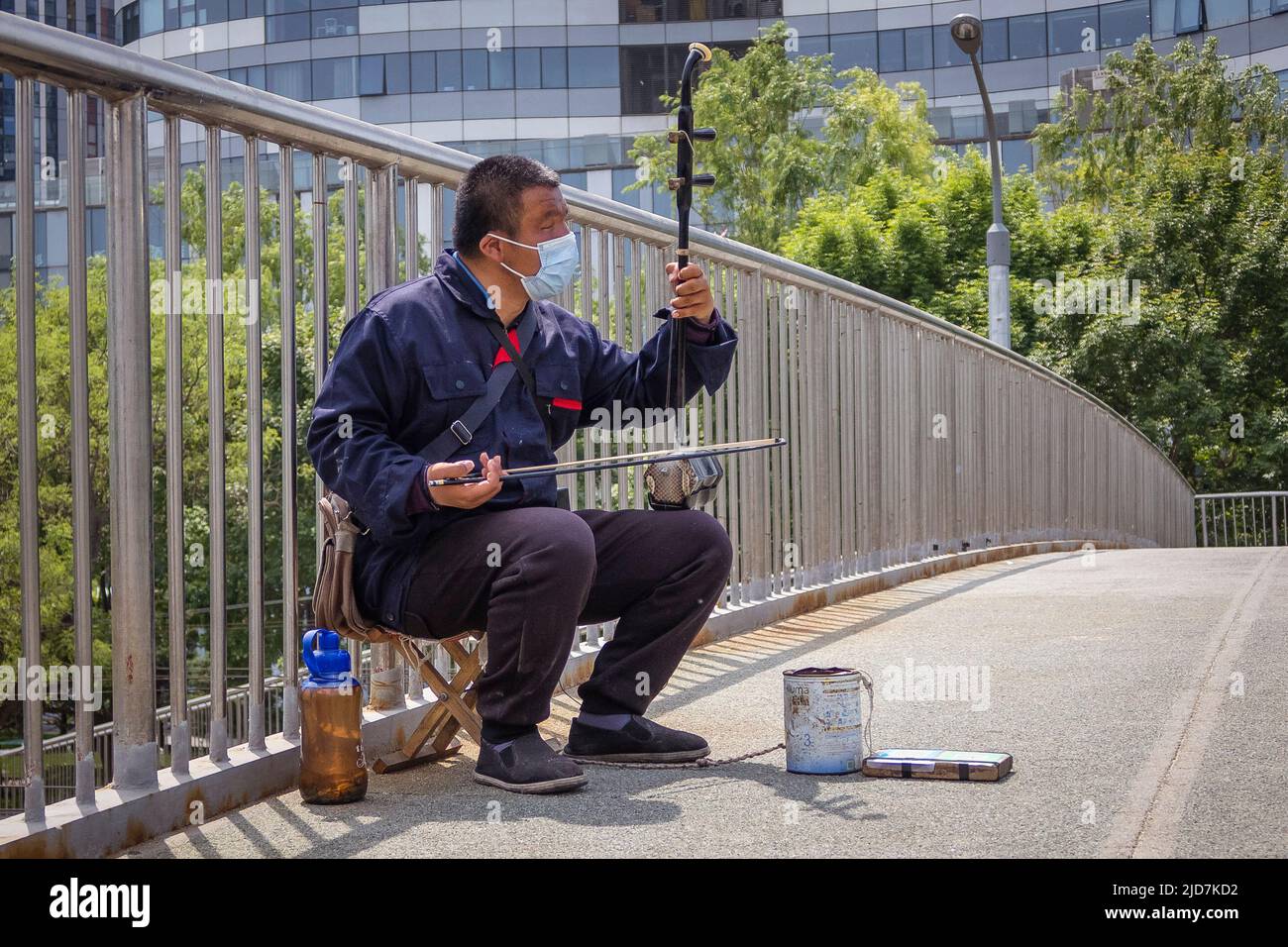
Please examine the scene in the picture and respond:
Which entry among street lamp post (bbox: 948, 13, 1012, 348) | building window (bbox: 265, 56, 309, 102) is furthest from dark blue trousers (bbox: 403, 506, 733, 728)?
building window (bbox: 265, 56, 309, 102)

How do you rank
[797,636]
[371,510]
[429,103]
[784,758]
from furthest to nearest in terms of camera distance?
1. [429,103]
2. [797,636]
3. [784,758]
4. [371,510]

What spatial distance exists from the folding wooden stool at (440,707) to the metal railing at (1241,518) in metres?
22.6

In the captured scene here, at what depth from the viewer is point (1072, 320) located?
29953mm

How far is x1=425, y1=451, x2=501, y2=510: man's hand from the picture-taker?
3539 millimetres

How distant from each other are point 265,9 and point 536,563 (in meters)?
54.9

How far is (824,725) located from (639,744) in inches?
20.1

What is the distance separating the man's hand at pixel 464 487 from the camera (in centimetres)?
354

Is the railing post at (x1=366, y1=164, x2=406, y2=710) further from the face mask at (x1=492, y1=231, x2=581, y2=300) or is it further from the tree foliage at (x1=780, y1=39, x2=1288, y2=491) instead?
the tree foliage at (x1=780, y1=39, x2=1288, y2=491)

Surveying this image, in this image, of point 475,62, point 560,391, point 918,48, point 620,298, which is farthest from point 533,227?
point 475,62

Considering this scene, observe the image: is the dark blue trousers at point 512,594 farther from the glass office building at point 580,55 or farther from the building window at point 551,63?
the building window at point 551,63

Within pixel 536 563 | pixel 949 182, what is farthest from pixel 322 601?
pixel 949 182

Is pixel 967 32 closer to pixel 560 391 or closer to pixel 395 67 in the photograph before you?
pixel 560 391
